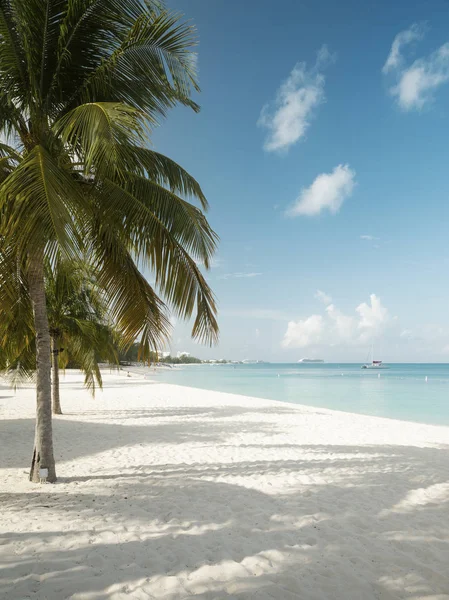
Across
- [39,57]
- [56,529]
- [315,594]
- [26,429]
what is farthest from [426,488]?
[26,429]

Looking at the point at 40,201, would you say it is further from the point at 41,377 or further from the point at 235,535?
the point at 235,535

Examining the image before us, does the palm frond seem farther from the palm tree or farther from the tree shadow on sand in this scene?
the tree shadow on sand

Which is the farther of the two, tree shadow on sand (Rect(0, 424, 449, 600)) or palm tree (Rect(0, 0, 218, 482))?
palm tree (Rect(0, 0, 218, 482))

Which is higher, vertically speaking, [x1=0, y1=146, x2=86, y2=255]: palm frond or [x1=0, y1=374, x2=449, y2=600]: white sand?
[x1=0, y1=146, x2=86, y2=255]: palm frond

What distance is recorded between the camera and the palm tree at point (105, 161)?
4793 millimetres

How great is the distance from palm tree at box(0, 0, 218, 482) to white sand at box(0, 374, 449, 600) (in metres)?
1.38

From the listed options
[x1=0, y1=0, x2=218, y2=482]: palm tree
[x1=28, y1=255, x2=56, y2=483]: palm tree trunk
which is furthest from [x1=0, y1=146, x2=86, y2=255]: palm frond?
[x1=28, y1=255, x2=56, y2=483]: palm tree trunk

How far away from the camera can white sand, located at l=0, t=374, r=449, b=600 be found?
10.1 feet

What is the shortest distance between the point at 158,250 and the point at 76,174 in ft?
5.16

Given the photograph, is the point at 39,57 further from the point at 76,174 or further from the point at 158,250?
the point at 158,250

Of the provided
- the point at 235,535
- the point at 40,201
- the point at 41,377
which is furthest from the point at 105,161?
the point at 235,535

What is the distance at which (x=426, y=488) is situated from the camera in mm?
5633

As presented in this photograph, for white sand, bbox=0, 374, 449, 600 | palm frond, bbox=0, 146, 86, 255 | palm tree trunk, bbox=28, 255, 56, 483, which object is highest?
palm frond, bbox=0, 146, 86, 255

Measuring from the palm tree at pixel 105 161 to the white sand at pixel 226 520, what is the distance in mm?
1384
